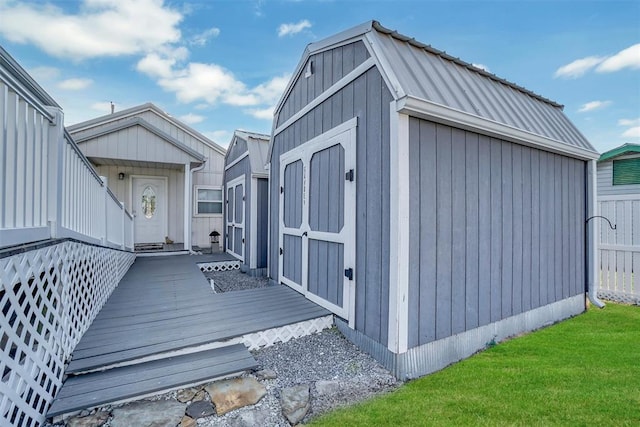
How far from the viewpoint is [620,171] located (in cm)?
703

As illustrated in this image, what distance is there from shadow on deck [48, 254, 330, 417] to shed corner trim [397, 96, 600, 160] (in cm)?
245

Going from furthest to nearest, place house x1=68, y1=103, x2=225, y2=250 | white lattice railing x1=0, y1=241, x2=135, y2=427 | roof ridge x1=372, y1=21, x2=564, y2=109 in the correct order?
house x1=68, y1=103, x2=225, y2=250 < roof ridge x1=372, y1=21, x2=564, y2=109 < white lattice railing x1=0, y1=241, x2=135, y2=427

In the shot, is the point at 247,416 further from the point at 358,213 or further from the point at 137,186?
the point at 137,186

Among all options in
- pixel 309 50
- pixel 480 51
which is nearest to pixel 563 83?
pixel 480 51

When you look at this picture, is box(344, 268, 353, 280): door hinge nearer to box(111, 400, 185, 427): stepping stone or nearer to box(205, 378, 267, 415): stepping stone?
box(205, 378, 267, 415): stepping stone

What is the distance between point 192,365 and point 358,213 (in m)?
2.06

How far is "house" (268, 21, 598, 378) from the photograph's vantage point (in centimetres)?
260

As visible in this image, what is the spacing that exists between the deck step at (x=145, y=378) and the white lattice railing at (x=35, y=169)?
1089 mm

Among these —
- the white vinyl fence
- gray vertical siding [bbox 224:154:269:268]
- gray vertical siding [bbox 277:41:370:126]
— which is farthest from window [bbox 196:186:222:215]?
the white vinyl fence

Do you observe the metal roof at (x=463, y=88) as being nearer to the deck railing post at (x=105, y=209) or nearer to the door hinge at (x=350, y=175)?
the door hinge at (x=350, y=175)

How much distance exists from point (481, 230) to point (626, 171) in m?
6.91

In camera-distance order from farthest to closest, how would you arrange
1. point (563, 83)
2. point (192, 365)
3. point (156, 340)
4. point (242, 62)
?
point (242, 62), point (563, 83), point (156, 340), point (192, 365)

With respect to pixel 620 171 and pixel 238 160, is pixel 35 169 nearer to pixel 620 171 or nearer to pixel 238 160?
pixel 238 160

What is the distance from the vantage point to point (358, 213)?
306 cm
